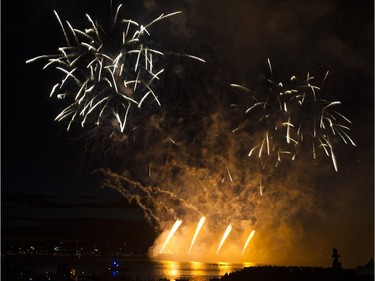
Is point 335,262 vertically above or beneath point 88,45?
beneath

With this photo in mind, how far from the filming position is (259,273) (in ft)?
94.9

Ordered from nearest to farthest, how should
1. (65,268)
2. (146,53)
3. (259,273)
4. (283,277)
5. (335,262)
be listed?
(335,262) < (283,277) < (259,273) < (146,53) < (65,268)

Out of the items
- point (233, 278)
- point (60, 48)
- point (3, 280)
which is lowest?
point (3, 280)

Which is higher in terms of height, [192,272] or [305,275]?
[305,275]

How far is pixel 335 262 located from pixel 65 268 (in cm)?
2768

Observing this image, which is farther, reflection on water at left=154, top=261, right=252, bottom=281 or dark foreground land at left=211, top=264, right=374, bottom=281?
reflection on water at left=154, top=261, right=252, bottom=281

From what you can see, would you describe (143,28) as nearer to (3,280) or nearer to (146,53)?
(146,53)

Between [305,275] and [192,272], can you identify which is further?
[192,272]

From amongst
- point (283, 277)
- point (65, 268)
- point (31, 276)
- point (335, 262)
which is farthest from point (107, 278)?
point (335, 262)

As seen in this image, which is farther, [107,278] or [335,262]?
[107,278]

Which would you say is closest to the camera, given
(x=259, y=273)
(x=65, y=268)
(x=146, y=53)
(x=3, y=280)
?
(x=259, y=273)

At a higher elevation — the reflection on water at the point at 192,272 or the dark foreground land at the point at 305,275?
the dark foreground land at the point at 305,275

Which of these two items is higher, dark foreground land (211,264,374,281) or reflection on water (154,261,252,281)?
dark foreground land (211,264,374,281)

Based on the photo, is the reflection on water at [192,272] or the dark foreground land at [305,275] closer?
the dark foreground land at [305,275]
